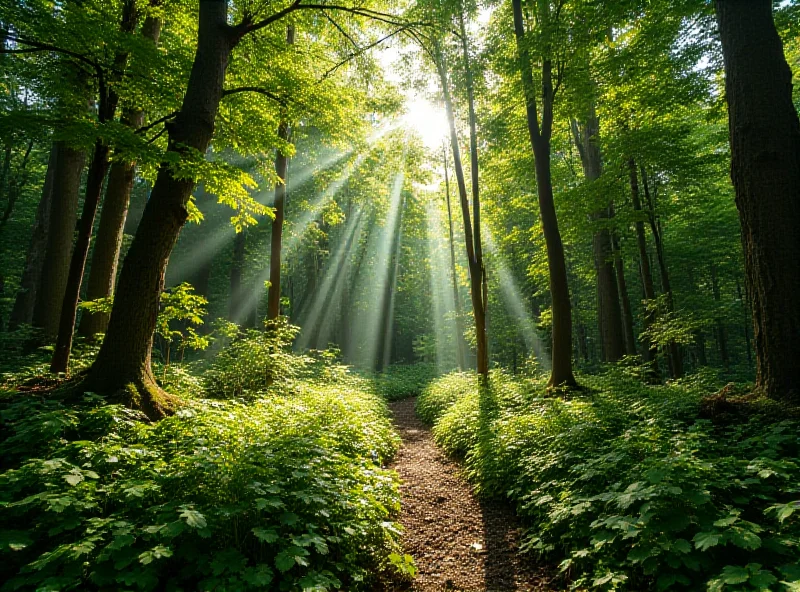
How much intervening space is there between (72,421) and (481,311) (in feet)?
33.3

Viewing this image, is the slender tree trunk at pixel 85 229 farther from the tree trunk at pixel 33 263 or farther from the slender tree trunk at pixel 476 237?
the slender tree trunk at pixel 476 237

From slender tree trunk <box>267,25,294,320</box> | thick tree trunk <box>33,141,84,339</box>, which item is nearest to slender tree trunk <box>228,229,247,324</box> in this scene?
slender tree trunk <box>267,25,294,320</box>

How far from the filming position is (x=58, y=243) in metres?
9.43

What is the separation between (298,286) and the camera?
40.4 meters

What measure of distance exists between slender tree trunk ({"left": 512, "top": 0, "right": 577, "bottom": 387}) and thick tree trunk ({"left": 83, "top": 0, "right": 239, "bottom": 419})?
6.13m

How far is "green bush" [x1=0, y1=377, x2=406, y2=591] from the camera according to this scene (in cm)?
253

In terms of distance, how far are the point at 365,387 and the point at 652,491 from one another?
447 inches

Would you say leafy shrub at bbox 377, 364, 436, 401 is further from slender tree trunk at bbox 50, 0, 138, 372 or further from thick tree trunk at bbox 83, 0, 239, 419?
thick tree trunk at bbox 83, 0, 239, 419

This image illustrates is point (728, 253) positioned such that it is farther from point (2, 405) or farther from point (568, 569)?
point (2, 405)

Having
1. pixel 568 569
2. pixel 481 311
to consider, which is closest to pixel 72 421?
pixel 568 569

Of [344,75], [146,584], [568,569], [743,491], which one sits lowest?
[568,569]

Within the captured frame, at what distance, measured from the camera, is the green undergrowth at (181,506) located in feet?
8.32

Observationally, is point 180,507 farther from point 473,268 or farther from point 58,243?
point 473,268

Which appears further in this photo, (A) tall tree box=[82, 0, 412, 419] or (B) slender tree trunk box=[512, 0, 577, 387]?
(B) slender tree trunk box=[512, 0, 577, 387]
